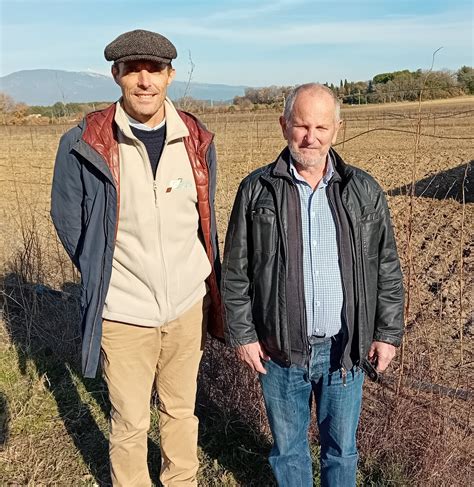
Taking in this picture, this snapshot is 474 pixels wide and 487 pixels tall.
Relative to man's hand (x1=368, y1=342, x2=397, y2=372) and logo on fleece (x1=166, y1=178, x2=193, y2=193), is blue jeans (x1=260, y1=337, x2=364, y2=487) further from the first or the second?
logo on fleece (x1=166, y1=178, x2=193, y2=193)

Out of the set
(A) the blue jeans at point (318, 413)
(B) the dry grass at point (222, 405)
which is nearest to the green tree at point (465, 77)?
(B) the dry grass at point (222, 405)

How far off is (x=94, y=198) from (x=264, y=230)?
758 millimetres

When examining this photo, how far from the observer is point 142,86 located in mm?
2291

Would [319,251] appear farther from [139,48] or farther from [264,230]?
[139,48]

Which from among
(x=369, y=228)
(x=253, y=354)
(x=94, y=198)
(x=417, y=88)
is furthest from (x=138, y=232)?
(x=417, y=88)

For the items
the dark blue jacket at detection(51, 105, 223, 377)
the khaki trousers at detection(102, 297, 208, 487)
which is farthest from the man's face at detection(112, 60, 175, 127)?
the khaki trousers at detection(102, 297, 208, 487)

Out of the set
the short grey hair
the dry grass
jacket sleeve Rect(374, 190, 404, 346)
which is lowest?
the dry grass

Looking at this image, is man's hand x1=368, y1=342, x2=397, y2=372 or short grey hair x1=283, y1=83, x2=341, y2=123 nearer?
short grey hair x1=283, y1=83, x2=341, y2=123

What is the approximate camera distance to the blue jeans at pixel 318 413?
7.56ft

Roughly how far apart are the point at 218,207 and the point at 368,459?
689 centimetres

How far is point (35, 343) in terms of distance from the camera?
467 cm

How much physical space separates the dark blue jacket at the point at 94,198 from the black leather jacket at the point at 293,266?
15.3 inches

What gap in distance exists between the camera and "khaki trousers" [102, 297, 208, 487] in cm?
254

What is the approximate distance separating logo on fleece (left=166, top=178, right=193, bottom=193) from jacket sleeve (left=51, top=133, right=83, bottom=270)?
1.28 ft
